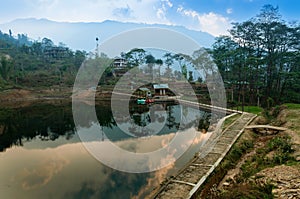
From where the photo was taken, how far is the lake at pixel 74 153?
788 centimetres

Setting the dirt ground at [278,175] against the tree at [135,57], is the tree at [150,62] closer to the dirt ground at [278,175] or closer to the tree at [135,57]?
the tree at [135,57]

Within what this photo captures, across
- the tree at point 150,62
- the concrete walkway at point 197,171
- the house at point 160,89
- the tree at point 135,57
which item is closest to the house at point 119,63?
the tree at point 135,57

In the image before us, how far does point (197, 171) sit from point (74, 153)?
603cm

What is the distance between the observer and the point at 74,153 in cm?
1105

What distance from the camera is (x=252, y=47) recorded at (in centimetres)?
2133

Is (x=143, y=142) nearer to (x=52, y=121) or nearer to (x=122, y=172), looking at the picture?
(x=122, y=172)

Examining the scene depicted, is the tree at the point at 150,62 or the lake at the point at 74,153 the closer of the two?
the lake at the point at 74,153

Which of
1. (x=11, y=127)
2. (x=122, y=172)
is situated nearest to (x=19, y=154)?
(x=122, y=172)

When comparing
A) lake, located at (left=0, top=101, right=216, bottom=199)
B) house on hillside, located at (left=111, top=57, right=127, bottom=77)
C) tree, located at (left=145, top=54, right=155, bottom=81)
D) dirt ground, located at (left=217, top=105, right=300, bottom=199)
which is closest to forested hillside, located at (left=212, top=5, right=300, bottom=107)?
lake, located at (left=0, top=101, right=216, bottom=199)

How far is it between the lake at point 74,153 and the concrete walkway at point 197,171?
876 mm

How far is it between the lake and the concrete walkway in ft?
2.87

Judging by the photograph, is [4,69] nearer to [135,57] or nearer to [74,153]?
[135,57]

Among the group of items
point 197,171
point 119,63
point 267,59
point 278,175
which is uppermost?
point 119,63

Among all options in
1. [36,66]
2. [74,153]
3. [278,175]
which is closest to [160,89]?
[74,153]
